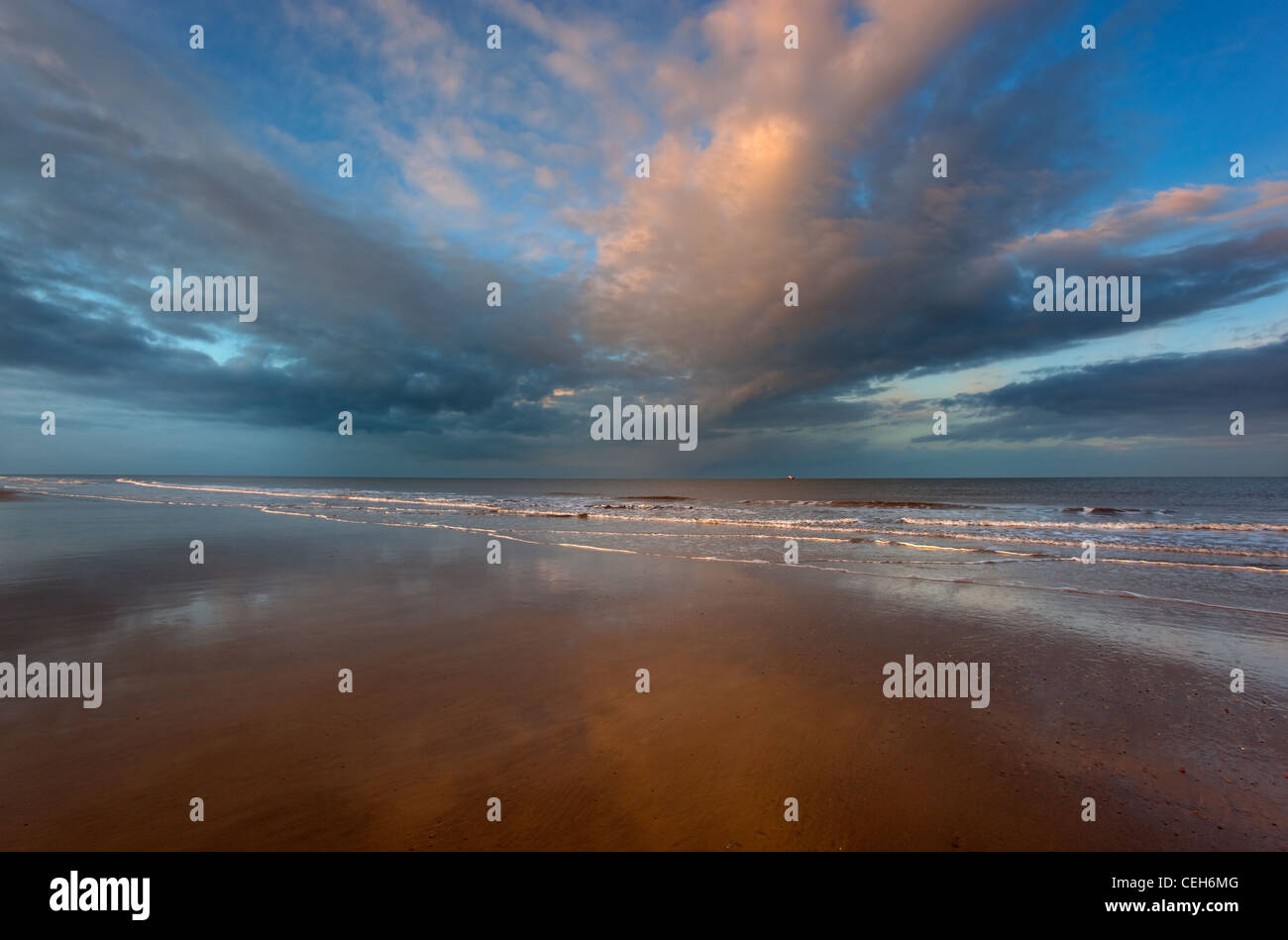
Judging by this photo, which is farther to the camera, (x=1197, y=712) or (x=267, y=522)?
(x=267, y=522)

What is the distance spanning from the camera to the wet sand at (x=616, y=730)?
3.71 m

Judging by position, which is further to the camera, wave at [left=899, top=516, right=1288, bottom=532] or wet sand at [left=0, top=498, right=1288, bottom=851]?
wave at [left=899, top=516, right=1288, bottom=532]

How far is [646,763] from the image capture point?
15.0 ft

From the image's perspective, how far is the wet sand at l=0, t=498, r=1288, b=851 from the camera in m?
3.71

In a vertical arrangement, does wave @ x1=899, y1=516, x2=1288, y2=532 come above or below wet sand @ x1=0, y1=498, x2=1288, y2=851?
below

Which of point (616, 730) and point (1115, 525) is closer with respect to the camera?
point (616, 730)

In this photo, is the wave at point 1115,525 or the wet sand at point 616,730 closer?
the wet sand at point 616,730

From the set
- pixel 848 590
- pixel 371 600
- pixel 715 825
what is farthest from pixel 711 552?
pixel 715 825

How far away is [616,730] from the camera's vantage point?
5.18m

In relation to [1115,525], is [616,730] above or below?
above

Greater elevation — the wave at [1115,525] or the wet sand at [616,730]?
the wet sand at [616,730]
